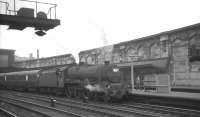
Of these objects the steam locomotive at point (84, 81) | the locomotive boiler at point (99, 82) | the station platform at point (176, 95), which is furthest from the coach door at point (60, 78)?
the station platform at point (176, 95)

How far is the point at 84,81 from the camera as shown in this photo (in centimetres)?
1773

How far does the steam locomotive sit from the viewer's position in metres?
16.3

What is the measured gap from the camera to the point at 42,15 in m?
10.9

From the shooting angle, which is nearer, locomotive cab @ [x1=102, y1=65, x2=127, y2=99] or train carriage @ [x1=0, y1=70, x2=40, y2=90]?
locomotive cab @ [x1=102, y1=65, x2=127, y2=99]

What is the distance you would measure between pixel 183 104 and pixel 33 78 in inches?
660

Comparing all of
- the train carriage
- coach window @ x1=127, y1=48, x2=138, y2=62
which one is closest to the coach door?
the train carriage

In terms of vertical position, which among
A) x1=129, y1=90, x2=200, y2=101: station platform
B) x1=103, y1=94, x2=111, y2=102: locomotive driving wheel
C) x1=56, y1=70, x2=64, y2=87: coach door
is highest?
x1=56, y1=70, x2=64, y2=87: coach door

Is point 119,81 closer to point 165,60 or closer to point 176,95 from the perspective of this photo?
point 176,95

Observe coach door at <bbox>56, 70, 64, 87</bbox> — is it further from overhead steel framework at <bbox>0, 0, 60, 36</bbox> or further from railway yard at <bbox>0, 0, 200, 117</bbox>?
overhead steel framework at <bbox>0, 0, 60, 36</bbox>

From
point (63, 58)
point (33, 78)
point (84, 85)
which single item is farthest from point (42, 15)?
point (63, 58)

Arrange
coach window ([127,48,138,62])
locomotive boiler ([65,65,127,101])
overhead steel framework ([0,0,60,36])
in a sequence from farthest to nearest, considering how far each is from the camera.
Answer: coach window ([127,48,138,62])
locomotive boiler ([65,65,127,101])
overhead steel framework ([0,0,60,36])

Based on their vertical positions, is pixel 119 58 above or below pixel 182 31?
below

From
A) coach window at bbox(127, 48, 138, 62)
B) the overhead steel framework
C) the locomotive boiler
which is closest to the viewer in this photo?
the overhead steel framework

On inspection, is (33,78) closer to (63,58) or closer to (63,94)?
(63,94)
